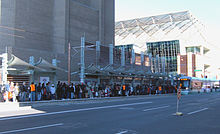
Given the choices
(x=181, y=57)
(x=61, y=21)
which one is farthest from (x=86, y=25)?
(x=181, y=57)

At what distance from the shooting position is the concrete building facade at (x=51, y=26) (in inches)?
1518

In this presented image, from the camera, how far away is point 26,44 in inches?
1634

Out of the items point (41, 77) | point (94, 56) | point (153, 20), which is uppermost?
point (153, 20)

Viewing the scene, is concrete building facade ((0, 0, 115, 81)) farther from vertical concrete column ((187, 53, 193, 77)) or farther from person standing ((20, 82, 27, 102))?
vertical concrete column ((187, 53, 193, 77))

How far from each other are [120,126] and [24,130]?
3662 millimetres

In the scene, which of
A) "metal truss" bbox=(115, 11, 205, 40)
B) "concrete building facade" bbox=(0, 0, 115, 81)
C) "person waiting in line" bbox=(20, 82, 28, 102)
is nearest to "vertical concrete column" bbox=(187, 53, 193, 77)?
"metal truss" bbox=(115, 11, 205, 40)

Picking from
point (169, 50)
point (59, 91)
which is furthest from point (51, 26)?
point (169, 50)

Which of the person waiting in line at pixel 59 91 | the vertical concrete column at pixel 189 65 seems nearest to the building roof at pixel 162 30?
the vertical concrete column at pixel 189 65

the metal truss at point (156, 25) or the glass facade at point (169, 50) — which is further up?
the metal truss at point (156, 25)

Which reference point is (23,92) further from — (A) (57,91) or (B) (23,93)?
(A) (57,91)

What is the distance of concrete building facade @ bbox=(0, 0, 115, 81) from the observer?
3856 cm

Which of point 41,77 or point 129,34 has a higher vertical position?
point 129,34

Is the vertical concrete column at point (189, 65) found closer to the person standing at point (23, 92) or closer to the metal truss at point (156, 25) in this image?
the metal truss at point (156, 25)

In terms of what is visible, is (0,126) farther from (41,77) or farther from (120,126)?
(41,77)
